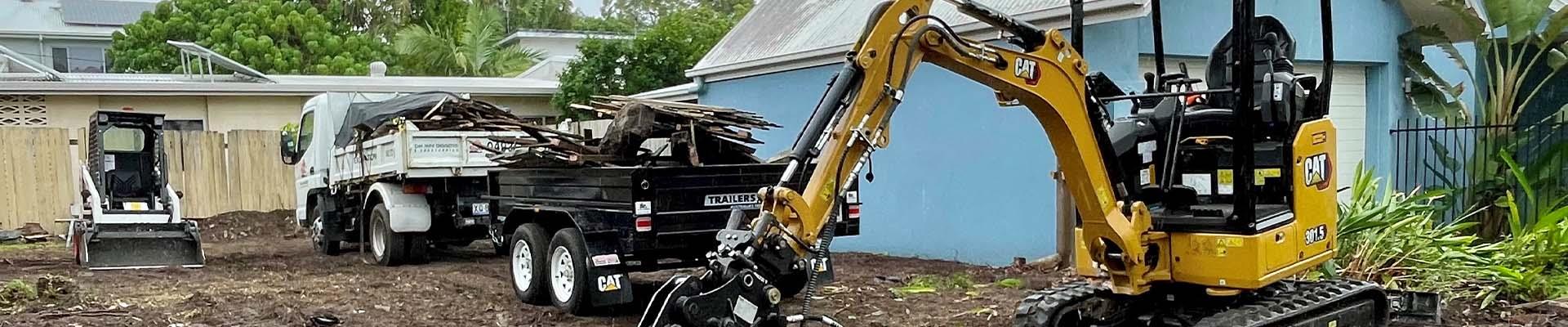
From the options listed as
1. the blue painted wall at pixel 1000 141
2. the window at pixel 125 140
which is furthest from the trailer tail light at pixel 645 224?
the window at pixel 125 140

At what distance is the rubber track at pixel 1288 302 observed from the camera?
6172 mm

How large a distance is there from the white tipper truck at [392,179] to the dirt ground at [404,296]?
34 cm

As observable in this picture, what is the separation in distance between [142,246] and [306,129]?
119 inches

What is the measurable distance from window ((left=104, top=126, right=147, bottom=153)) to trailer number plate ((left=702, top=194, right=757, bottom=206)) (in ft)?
26.8

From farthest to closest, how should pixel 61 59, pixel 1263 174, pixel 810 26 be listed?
1. pixel 61 59
2. pixel 810 26
3. pixel 1263 174

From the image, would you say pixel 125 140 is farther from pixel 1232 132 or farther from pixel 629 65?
pixel 1232 132

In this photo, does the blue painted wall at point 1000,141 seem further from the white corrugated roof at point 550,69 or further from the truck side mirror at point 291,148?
the white corrugated roof at point 550,69

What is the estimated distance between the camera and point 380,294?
34.3 feet

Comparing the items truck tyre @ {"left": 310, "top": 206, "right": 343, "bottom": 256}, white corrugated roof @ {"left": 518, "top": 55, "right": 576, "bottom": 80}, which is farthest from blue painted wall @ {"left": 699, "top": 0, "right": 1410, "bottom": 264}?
white corrugated roof @ {"left": 518, "top": 55, "right": 576, "bottom": 80}

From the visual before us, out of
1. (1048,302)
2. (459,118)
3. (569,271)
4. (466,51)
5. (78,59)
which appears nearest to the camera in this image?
(1048,302)

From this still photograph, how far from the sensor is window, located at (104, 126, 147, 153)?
543 inches

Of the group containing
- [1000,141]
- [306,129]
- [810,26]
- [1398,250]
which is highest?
[810,26]

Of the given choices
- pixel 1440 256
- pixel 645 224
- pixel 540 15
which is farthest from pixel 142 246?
pixel 540 15

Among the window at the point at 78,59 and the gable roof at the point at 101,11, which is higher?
the gable roof at the point at 101,11
